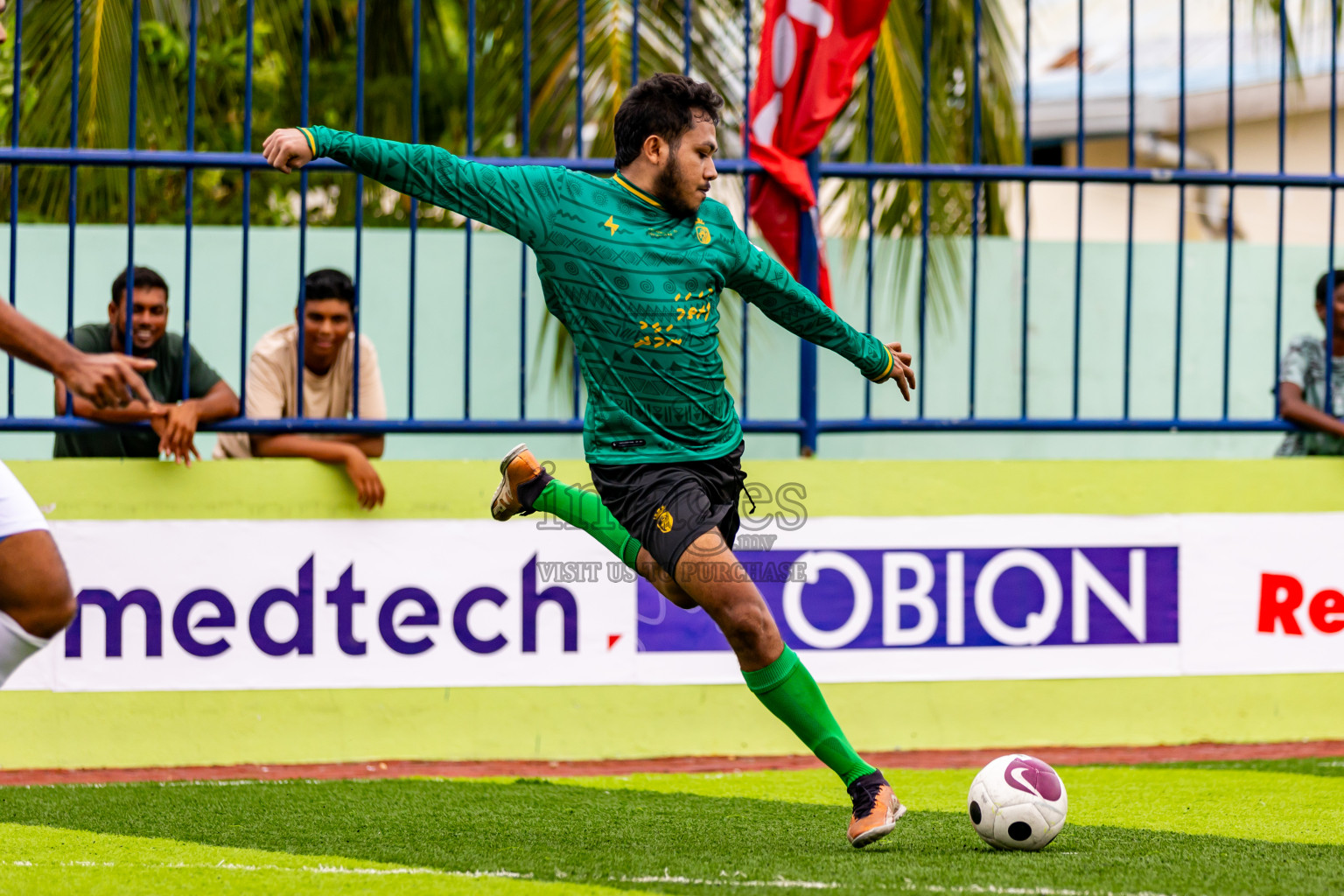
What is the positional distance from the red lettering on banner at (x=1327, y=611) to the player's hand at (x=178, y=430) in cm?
448

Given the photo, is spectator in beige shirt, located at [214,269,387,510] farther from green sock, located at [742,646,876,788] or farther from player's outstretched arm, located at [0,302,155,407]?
player's outstretched arm, located at [0,302,155,407]

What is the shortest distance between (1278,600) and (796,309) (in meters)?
2.96

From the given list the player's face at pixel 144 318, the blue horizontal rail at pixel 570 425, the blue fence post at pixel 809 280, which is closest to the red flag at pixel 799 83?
the blue fence post at pixel 809 280

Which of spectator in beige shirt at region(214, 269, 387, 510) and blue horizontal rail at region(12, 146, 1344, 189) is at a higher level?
blue horizontal rail at region(12, 146, 1344, 189)

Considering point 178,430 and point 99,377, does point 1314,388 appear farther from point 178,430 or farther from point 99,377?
point 99,377

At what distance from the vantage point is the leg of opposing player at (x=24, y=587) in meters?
3.07

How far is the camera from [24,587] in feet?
10.1

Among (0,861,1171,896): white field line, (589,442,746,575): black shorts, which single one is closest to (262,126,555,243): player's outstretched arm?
(589,442,746,575): black shorts

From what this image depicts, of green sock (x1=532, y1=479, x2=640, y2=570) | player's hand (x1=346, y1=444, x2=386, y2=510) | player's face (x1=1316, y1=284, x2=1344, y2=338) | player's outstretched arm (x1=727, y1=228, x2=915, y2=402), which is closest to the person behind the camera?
player's outstretched arm (x1=727, y1=228, x2=915, y2=402)

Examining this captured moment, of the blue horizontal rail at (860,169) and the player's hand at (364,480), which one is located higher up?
the blue horizontal rail at (860,169)

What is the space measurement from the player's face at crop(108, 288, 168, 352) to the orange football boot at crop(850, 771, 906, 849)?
3246mm

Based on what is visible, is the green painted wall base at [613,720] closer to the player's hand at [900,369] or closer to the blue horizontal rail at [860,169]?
the player's hand at [900,369]

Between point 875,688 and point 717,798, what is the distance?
41.6 inches

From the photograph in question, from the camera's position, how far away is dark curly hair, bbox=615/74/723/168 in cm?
367
